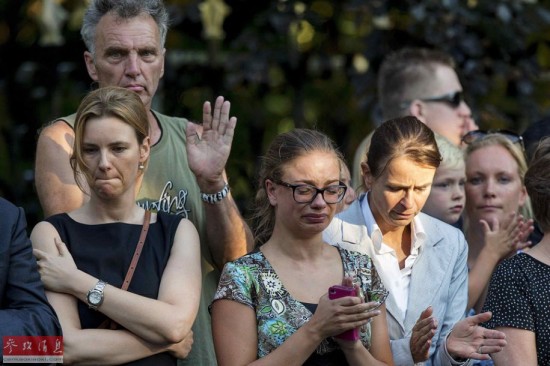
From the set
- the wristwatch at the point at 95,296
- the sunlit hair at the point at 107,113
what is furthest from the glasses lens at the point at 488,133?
the wristwatch at the point at 95,296

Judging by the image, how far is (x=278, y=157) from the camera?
442cm

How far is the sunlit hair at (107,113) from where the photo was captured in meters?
4.11

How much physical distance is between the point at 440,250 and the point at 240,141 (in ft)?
9.10

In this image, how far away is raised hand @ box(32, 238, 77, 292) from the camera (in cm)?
393

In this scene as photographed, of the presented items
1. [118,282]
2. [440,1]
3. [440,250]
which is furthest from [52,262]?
[440,1]

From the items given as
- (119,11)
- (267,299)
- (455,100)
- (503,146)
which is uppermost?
(455,100)

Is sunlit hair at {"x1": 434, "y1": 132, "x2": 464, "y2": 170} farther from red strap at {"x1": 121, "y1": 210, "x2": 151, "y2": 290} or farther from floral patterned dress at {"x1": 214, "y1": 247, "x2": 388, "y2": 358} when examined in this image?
red strap at {"x1": 121, "y1": 210, "x2": 151, "y2": 290}

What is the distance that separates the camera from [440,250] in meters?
4.78

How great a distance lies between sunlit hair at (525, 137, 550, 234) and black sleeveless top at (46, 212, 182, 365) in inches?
51.3

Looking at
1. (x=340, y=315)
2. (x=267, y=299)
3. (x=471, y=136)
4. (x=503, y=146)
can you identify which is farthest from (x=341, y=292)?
(x=471, y=136)

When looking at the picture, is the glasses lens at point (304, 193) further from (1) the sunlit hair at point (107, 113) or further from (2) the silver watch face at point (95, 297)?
(2) the silver watch face at point (95, 297)

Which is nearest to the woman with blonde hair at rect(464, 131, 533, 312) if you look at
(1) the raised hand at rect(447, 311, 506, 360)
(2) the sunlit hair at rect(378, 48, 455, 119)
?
(2) the sunlit hair at rect(378, 48, 455, 119)

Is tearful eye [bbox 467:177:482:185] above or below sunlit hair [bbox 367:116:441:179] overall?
above

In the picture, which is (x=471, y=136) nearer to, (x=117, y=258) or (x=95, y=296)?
(x=117, y=258)
